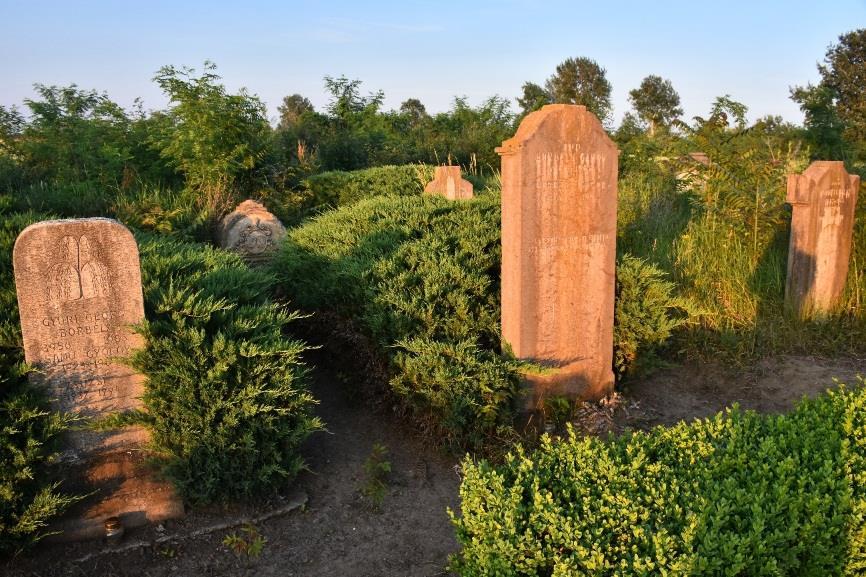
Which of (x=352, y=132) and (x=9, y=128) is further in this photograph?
(x=352, y=132)

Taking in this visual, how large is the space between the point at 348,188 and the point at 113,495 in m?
8.24

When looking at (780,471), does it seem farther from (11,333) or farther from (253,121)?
(253,121)

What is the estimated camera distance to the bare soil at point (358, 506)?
3.89 metres

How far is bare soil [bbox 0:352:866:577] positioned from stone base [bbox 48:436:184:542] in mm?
102

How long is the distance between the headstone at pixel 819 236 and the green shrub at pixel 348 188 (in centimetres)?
614

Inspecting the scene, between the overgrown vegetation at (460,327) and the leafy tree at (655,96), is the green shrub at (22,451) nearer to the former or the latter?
the overgrown vegetation at (460,327)

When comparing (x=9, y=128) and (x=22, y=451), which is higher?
(x=9, y=128)

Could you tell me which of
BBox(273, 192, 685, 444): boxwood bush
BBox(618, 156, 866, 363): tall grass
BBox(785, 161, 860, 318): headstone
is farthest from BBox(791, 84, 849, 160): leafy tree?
BBox(273, 192, 685, 444): boxwood bush

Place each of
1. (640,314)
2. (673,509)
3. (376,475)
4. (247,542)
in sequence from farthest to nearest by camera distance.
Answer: (640,314)
(376,475)
(247,542)
(673,509)

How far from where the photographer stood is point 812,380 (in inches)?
234

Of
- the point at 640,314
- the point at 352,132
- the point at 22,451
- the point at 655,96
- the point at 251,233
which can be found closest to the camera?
the point at 22,451

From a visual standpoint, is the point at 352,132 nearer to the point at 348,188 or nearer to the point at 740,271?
the point at 348,188

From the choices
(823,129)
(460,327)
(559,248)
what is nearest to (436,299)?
(460,327)

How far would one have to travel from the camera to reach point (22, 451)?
378cm
